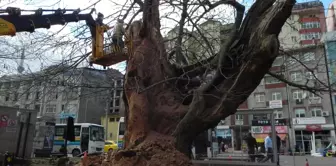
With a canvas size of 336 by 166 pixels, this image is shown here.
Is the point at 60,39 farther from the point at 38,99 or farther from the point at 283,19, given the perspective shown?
the point at 283,19

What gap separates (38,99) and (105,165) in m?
4.81

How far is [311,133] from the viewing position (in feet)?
128

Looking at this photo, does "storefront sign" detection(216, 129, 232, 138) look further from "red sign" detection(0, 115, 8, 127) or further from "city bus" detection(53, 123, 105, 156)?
"city bus" detection(53, 123, 105, 156)

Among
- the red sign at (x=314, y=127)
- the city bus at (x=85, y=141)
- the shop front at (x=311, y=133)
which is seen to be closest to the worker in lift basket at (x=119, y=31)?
the city bus at (x=85, y=141)

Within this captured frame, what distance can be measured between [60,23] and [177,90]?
609 cm

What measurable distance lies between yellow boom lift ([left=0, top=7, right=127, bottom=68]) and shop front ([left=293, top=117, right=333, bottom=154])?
3342cm

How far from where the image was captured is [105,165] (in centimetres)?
599

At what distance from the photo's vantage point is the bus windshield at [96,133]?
28.8m

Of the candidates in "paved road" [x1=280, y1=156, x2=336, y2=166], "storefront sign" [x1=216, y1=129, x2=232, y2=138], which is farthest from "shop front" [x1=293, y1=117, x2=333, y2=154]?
"storefront sign" [x1=216, y1=129, x2=232, y2=138]

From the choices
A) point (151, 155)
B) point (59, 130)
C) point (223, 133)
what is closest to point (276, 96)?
point (223, 133)

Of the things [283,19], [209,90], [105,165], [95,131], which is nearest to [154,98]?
[209,90]

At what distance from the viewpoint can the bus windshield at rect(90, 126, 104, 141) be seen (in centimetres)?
2877

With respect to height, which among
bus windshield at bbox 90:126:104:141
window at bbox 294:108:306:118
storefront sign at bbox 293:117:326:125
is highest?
window at bbox 294:108:306:118

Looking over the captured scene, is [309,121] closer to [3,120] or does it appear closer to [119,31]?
[3,120]
